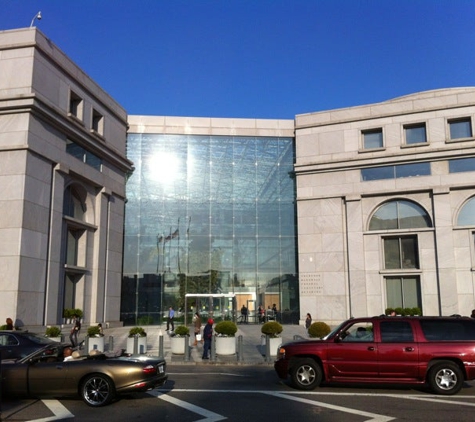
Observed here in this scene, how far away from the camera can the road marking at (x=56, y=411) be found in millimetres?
8609

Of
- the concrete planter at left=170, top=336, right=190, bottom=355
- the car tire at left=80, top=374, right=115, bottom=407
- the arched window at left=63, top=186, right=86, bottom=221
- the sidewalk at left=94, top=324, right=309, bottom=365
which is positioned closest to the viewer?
the car tire at left=80, top=374, right=115, bottom=407

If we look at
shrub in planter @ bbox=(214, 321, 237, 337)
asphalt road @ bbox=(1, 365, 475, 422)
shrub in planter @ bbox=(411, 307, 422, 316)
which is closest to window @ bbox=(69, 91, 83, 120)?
shrub in planter @ bbox=(214, 321, 237, 337)

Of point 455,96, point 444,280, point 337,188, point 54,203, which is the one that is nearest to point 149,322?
point 54,203

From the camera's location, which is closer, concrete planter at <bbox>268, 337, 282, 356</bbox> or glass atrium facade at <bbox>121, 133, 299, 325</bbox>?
concrete planter at <bbox>268, 337, 282, 356</bbox>

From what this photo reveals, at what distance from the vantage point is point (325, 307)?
107ft

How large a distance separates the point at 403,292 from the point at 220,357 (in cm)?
1637

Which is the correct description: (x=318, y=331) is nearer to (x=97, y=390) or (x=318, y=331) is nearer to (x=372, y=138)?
(x=97, y=390)

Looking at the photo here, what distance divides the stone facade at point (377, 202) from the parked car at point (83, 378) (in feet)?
78.5

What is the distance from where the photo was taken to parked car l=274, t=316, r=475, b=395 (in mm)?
11234

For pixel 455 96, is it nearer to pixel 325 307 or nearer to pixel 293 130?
pixel 293 130

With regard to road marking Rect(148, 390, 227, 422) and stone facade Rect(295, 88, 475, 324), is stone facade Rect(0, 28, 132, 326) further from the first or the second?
road marking Rect(148, 390, 227, 422)

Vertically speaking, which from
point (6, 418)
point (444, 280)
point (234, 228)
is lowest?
point (6, 418)

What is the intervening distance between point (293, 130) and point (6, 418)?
30832 mm

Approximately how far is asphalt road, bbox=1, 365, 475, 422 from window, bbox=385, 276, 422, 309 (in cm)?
1910
